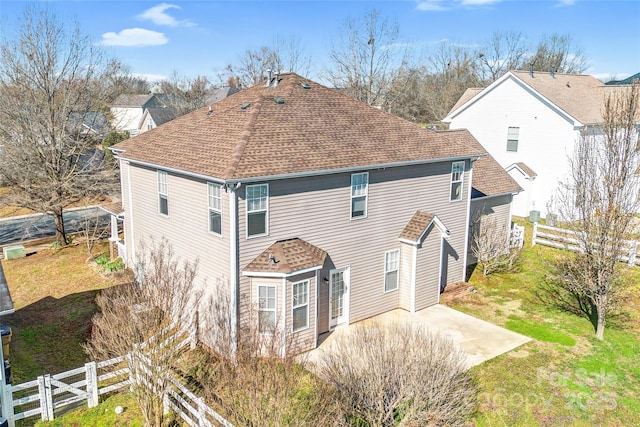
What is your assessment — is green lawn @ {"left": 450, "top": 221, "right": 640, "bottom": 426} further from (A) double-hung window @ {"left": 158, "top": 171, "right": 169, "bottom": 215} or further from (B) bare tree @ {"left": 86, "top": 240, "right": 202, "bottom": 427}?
(A) double-hung window @ {"left": 158, "top": 171, "right": 169, "bottom": 215}

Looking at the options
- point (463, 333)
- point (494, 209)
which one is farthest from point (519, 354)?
point (494, 209)

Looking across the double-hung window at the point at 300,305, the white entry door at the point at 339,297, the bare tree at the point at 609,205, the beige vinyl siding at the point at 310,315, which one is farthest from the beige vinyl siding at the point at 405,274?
the bare tree at the point at 609,205

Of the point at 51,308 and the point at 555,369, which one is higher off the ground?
the point at 555,369

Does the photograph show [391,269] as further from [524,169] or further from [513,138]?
[513,138]

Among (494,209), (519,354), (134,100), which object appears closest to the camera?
(519,354)

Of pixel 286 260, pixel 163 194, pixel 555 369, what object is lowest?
pixel 555 369

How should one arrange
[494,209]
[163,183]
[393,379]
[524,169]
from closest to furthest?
[393,379], [163,183], [494,209], [524,169]

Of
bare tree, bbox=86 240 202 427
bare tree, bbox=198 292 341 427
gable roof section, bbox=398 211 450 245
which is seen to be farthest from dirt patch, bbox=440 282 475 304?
bare tree, bbox=86 240 202 427
